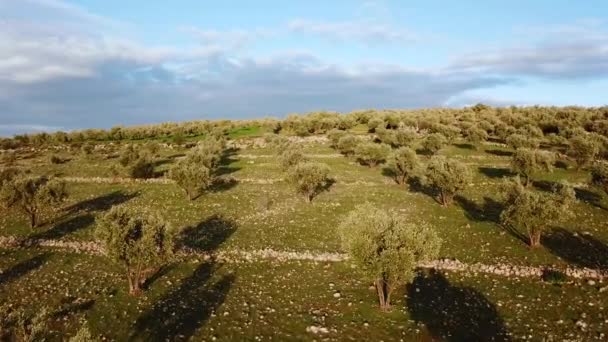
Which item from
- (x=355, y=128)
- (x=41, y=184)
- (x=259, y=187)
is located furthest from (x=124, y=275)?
(x=355, y=128)

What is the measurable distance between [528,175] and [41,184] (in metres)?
51.5

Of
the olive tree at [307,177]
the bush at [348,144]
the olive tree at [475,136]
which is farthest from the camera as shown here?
the olive tree at [475,136]

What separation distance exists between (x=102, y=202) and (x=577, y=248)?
1760 inches

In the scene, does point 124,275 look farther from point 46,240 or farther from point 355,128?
point 355,128

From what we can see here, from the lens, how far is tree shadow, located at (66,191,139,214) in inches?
1781

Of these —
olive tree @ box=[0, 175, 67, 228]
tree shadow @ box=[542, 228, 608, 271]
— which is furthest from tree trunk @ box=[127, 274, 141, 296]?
tree shadow @ box=[542, 228, 608, 271]

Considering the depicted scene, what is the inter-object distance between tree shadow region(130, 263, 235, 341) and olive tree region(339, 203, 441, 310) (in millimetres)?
8541

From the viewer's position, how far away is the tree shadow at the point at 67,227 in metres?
37.1

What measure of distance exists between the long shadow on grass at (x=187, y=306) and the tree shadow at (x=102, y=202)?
1666cm

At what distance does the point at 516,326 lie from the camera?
72.6 feet

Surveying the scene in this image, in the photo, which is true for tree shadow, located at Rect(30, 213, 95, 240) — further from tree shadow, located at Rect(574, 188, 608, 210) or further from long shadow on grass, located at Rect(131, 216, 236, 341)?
tree shadow, located at Rect(574, 188, 608, 210)

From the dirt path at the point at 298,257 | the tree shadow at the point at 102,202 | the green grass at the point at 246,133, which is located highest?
the green grass at the point at 246,133

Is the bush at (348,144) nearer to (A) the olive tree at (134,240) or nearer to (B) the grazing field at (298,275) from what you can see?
(B) the grazing field at (298,275)

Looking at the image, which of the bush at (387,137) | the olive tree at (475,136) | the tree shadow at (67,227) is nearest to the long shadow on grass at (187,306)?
the tree shadow at (67,227)
